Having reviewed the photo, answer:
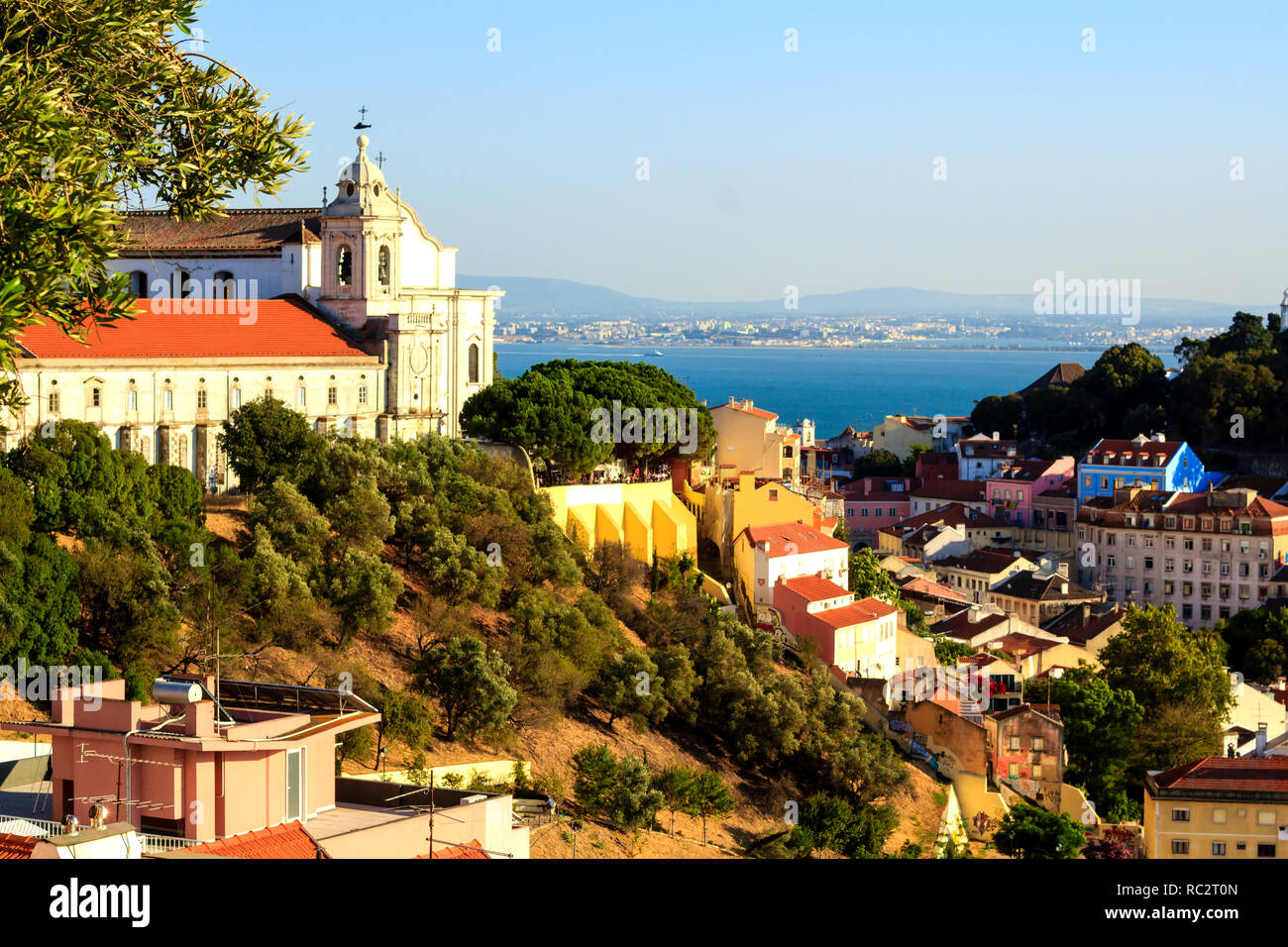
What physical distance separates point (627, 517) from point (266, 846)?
28.7m

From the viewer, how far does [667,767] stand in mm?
31578

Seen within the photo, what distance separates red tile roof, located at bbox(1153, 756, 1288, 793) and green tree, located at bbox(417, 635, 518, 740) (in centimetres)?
1228

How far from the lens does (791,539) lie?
42562 mm

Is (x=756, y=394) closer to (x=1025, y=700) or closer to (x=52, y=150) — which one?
(x=1025, y=700)

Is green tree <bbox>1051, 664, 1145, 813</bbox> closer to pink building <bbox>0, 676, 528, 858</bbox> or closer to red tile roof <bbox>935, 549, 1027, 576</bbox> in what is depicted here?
red tile roof <bbox>935, 549, 1027, 576</bbox>

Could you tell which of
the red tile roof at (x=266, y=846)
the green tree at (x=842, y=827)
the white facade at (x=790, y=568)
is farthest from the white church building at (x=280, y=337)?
the red tile roof at (x=266, y=846)

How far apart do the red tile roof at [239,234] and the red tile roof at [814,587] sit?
1475cm

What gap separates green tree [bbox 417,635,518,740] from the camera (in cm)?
2894

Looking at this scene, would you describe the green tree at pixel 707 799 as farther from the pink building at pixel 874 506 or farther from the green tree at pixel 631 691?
the pink building at pixel 874 506

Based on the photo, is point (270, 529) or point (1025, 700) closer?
point (270, 529)

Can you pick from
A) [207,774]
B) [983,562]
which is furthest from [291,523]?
[983,562]

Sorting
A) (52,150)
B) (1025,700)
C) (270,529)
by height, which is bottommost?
(1025,700)

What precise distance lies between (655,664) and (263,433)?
357 inches
